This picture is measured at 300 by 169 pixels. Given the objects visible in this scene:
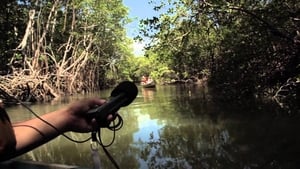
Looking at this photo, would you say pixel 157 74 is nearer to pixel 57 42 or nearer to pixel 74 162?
pixel 57 42

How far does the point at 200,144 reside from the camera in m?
8.02

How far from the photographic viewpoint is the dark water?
6579 mm

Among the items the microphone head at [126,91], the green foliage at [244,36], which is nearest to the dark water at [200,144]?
the green foliage at [244,36]

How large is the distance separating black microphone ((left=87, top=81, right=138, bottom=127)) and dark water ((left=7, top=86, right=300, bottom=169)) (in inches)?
139

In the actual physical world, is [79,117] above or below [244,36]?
below

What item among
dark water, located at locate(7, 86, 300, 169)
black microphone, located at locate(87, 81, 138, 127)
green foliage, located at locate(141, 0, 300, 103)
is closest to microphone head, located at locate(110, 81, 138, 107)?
black microphone, located at locate(87, 81, 138, 127)

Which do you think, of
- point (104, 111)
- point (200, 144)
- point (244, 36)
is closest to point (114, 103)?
point (104, 111)

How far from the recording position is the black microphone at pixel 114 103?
1079mm

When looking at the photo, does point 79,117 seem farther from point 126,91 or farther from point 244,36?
point 244,36

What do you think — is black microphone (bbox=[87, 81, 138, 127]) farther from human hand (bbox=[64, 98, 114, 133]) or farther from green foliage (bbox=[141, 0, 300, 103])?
green foliage (bbox=[141, 0, 300, 103])

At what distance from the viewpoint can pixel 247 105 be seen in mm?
13430

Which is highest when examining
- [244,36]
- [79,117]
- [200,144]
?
[244,36]

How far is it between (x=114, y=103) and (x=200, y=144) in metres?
7.04

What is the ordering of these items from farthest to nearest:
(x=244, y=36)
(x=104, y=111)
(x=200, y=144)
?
(x=244, y=36), (x=200, y=144), (x=104, y=111)
